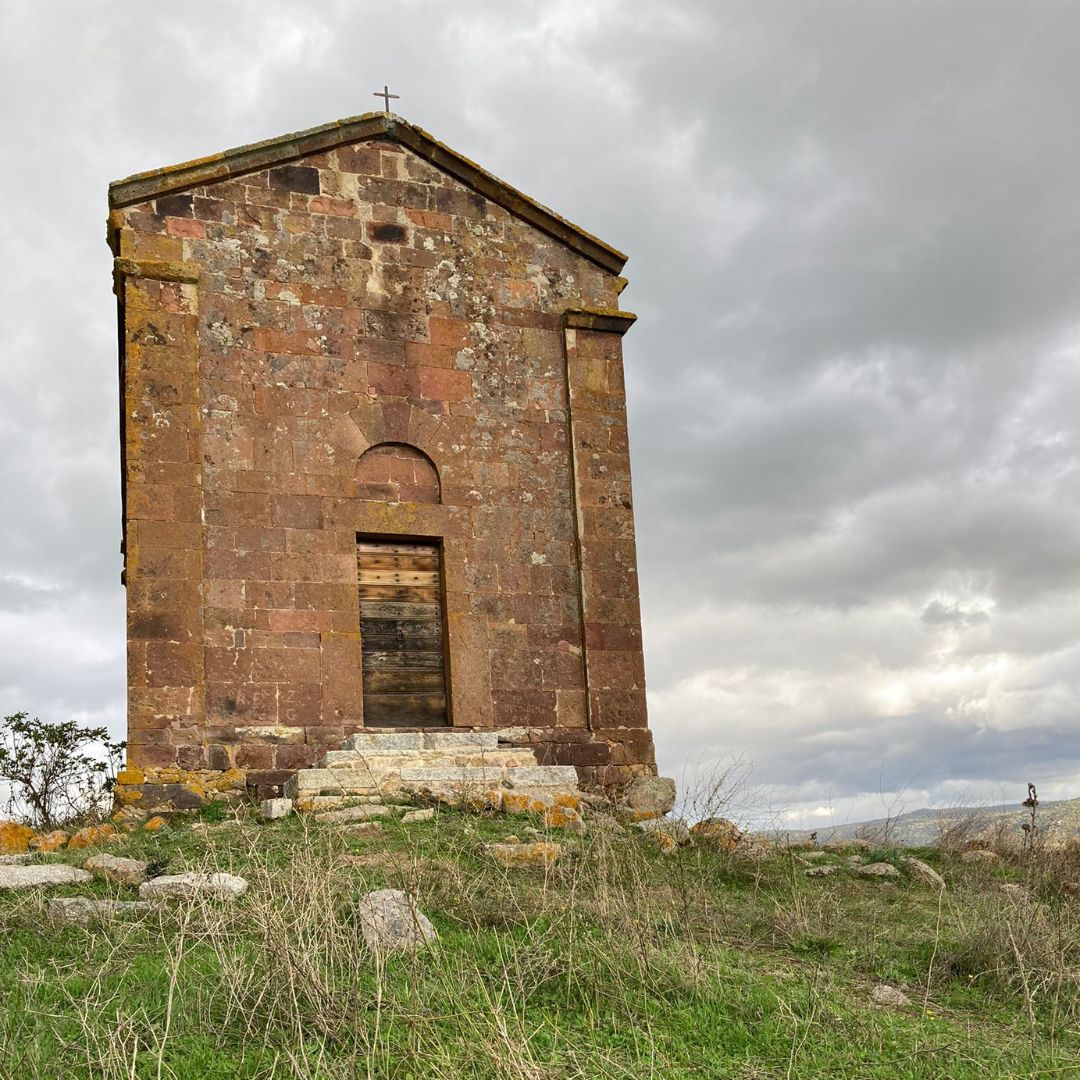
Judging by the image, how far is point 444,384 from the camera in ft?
43.7

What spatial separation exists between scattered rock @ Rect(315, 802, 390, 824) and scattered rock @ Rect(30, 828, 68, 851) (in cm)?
216

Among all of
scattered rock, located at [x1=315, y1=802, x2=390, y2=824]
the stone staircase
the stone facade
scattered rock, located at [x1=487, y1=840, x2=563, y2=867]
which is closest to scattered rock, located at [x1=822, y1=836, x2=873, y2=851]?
the stone facade

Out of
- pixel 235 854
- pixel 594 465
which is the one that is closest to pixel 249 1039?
pixel 235 854

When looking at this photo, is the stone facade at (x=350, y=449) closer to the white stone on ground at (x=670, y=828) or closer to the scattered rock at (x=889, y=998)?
the white stone on ground at (x=670, y=828)

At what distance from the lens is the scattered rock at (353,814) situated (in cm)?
966

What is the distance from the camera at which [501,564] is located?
13094 millimetres

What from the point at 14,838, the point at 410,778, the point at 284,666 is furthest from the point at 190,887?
the point at 284,666

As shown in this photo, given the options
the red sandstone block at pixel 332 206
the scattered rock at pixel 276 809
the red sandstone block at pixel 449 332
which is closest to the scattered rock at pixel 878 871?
the scattered rock at pixel 276 809

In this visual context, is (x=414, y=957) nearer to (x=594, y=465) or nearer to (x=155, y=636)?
(x=155, y=636)

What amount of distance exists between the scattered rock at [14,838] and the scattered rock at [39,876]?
7.54 feet

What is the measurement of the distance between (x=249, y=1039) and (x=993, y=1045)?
10.1ft

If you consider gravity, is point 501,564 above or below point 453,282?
below

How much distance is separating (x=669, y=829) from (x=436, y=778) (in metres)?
2.10

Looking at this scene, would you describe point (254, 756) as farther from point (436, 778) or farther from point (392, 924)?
point (392, 924)
